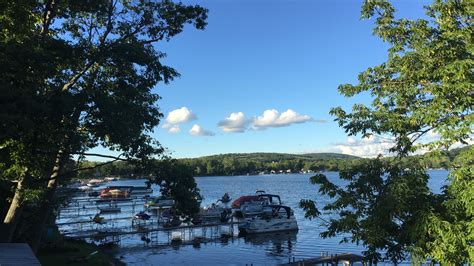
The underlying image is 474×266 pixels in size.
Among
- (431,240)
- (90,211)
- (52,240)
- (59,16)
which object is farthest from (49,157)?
(90,211)

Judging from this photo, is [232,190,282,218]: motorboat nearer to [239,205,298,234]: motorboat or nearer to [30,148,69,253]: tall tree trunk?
[239,205,298,234]: motorboat

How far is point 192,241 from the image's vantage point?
42719mm

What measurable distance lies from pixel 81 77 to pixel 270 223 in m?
36.3

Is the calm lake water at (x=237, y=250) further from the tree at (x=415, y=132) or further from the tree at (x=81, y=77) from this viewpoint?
the tree at (x=415, y=132)

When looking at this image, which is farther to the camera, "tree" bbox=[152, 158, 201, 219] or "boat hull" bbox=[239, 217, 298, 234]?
"boat hull" bbox=[239, 217, 298, 234]

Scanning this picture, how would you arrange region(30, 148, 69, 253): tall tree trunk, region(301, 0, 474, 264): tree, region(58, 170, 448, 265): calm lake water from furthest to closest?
region(58, 170, 448, 265): calm lake water < region(30, 148, 69, 253): tall tree trunk < region(301, 0, 474, 264): tree

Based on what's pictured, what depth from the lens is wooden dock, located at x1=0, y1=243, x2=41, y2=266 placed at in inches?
448

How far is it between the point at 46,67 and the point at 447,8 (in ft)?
34.4

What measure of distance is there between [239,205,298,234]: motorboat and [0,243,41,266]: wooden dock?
3555cm

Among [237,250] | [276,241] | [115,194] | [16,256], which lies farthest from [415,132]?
[115,194]

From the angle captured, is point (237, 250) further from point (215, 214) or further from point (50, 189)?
point (50, 189)

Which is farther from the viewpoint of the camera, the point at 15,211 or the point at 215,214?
the point at 215,214

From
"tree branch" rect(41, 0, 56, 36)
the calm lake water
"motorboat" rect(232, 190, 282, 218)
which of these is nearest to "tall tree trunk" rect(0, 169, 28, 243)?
"tree branch" rect(41, 0, 56, 36)

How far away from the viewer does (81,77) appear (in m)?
16.0
